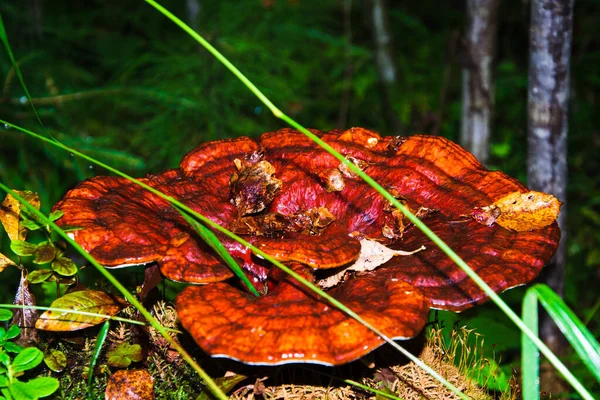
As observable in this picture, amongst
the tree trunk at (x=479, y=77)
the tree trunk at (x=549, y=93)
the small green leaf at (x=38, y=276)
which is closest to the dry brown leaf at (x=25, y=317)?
the small green leaf at (x=38, y=276)

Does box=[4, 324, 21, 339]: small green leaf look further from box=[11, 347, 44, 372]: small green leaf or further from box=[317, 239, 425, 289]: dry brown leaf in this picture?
box=[317, 239, 425, 289]: dry brown leaf

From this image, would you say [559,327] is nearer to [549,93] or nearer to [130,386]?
[130,386]

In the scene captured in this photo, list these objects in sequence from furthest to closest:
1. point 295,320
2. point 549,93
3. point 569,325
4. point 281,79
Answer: point 281,79 → point 549,93 → point 295,320 → point 569,325

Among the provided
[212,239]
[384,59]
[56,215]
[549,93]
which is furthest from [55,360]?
[384,59]

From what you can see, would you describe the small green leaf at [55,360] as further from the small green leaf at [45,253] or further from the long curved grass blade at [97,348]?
the small green leaf at [45,253]

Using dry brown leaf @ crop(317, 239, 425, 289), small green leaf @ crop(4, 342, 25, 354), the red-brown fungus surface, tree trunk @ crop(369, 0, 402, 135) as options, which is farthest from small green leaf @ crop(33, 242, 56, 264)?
tree trunk @ crop(369, 0, 402, 135)

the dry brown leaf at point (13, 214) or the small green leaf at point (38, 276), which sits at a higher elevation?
the dry brown leaf at point (13, 214)
